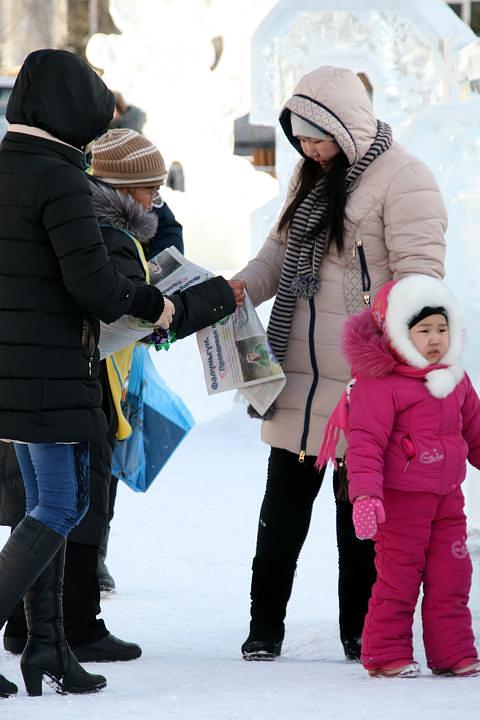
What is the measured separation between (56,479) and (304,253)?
977mm

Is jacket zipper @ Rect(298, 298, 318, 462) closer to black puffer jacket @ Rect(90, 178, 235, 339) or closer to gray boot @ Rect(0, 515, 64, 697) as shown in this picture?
black puffer jacket @ Rect(90, 178, 235, 339)

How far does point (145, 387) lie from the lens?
416 cm

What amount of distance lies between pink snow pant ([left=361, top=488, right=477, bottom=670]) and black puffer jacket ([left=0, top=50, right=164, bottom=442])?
0.82 meters

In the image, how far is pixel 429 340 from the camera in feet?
11.0

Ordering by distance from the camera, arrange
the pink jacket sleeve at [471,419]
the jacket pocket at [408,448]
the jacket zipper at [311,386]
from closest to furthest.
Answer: the jacket pocket at [408,448] → the pink jacket sleeve at [471,419] → the jacket zipper at [311,386]

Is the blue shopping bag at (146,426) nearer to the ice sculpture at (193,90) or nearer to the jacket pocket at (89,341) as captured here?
the jacket pocket at (89,341)

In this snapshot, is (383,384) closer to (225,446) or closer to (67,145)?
Result: (67,145)

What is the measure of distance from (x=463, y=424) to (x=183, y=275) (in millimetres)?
764

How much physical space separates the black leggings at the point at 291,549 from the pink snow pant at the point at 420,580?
27 cm

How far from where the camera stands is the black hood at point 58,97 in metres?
2.98

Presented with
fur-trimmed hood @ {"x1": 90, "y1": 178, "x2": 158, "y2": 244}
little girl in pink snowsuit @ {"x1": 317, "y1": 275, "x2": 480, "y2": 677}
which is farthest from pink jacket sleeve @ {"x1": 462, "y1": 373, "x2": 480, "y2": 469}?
fur-trimmed hood @ {"x1": 90, "y1": 178, "x2": 158, "y2": 244}

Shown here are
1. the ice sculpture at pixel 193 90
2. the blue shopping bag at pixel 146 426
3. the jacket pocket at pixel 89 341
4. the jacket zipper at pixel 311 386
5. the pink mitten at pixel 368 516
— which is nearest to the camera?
the jacket pocket at pixel 89 341

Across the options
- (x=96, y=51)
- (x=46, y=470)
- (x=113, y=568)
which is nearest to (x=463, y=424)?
(x=46, y=470)

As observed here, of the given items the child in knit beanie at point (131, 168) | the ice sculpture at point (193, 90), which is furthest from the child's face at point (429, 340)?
the ice sculpture at point (193, 90)
